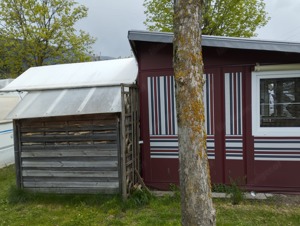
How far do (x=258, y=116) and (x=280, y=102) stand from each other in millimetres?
463

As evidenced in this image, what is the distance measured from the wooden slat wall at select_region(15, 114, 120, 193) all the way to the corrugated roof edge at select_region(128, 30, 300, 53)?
5.21 feet

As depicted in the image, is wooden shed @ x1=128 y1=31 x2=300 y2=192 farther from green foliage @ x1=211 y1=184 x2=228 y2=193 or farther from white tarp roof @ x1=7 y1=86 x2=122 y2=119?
white tarp roof @ x1=7 y1=86 x2=122 y2=119

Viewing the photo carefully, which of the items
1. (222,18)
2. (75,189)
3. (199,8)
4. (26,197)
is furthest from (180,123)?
(222,18)

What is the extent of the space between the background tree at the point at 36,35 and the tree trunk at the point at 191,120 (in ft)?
41.0

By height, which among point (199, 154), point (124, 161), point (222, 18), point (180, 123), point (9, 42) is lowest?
point (124, 161)

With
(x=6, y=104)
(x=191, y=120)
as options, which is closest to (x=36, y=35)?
(x=6, y=104)

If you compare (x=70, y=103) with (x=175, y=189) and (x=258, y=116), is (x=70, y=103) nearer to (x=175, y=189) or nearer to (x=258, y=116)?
(x=175, y=189)

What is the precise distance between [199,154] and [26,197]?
4.28 meters

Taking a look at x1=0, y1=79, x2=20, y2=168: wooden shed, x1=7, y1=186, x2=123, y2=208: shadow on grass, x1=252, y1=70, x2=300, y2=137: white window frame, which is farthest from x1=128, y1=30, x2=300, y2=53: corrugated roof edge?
x1=0, y1=79, x2=20, y2=168: wooden shed

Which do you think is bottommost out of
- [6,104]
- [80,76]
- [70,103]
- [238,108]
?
[238,108]

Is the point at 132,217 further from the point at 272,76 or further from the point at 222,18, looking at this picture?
the point at 222,18

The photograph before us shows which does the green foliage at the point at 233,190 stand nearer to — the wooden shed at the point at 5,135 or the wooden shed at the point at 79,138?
the wooden shed at the point at 79,138

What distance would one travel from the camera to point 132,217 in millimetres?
4410

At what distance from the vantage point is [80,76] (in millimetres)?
6531
